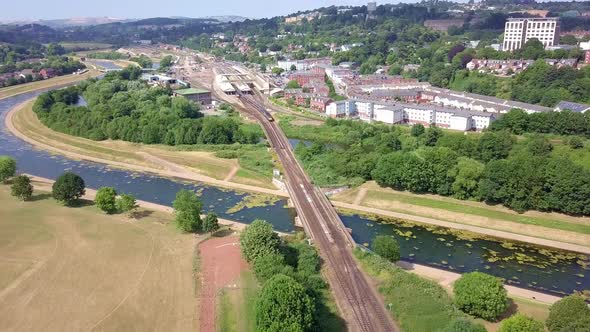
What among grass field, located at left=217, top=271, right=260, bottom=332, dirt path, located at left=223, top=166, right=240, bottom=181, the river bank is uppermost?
grass field, located at left=217, top=271, right=260, bottom=332

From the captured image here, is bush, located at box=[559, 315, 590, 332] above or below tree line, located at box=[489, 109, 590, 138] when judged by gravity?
below

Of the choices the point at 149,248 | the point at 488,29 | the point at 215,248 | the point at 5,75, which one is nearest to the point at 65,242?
the point at 149,248

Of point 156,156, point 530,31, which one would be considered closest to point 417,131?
point 156,156

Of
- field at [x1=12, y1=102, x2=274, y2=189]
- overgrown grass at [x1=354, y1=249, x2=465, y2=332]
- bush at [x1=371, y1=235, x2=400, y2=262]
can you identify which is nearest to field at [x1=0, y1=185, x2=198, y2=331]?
overgrown grass at [x1=354, y1=249, x2=465, y2=332]

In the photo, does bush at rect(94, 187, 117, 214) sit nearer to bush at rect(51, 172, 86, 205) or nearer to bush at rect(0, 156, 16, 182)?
bush at rect(51, 172, 86, 205)

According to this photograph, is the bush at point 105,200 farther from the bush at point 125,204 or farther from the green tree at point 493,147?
the green tree at point 493,147

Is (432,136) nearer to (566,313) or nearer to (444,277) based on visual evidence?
(444,277)
